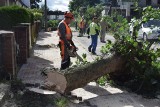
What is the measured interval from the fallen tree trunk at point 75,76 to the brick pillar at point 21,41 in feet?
13.5

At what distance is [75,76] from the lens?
7180mm

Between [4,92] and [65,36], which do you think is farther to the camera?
[65,36]

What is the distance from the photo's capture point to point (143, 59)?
28.0 ft

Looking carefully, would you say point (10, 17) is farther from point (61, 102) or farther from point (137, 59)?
point (61, 102)

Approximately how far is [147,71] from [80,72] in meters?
1.73

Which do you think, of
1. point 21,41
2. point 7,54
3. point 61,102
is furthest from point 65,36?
point 21,41

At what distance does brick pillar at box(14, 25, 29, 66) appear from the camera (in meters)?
11.3

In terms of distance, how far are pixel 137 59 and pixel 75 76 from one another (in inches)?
76.3

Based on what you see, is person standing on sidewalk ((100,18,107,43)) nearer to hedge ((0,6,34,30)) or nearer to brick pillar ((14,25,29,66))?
hedge ((0,6,34,30))

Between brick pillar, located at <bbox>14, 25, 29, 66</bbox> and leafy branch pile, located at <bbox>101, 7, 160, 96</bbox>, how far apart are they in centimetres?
351

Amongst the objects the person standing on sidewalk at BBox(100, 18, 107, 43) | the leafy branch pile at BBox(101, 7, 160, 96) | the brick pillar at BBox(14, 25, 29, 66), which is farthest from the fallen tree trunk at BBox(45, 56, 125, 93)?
the person standing on sidewalk at BBox(100, 18, 107, 43)

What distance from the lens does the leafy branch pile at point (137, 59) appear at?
812cm

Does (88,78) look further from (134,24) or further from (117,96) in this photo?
(134,24)

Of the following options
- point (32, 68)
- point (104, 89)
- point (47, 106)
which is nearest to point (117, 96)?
point (104, 89)
